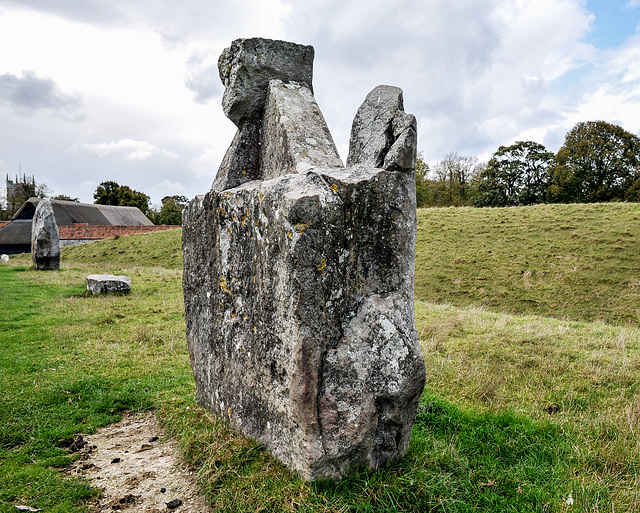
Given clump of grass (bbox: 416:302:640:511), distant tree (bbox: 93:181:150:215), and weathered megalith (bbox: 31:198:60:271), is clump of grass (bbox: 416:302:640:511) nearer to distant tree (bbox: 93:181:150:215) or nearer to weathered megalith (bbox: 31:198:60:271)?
weathered megalith (bbox: 31:198:60:271)

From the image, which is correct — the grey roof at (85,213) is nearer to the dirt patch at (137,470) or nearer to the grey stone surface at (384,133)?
the dirt patch at (137,470)

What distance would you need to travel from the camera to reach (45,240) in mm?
20391

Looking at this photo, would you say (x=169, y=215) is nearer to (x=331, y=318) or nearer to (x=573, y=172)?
(x=573, y=172)

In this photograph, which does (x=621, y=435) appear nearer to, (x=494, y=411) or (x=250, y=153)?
(x=494, y=411)

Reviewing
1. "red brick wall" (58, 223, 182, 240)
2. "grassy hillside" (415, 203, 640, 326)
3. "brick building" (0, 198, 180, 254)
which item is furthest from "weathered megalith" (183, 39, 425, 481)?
"brick building" (0, 198, 180, 254)

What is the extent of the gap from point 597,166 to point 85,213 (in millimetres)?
59376

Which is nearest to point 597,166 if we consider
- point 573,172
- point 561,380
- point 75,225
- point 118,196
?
point 573,172

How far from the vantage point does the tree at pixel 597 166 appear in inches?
1644

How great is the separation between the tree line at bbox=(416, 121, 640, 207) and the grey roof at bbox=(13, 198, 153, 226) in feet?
157

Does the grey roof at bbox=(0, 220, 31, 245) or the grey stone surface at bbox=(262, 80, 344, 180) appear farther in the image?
the grey roof at bbox=(0, 220, 31, 245)

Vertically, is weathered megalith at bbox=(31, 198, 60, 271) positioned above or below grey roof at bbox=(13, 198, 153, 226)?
below

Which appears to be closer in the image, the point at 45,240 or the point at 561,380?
the point at 561,380

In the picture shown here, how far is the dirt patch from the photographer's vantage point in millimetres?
4004

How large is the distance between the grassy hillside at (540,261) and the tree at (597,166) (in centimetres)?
1589
